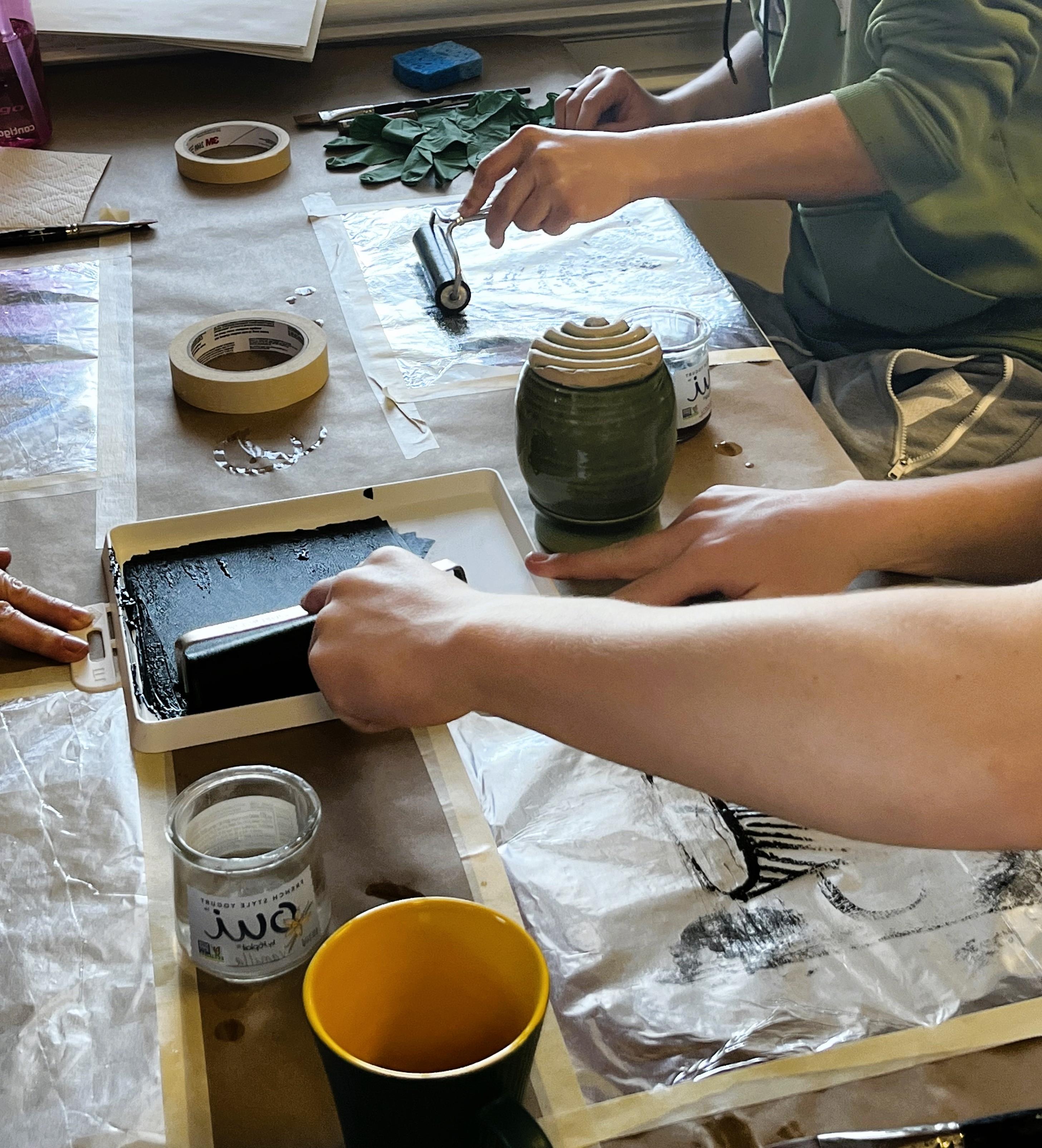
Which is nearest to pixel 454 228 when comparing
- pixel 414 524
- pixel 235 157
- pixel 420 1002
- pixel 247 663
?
pixel 235 157

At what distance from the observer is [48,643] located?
0.79m

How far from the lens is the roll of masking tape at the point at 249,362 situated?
1050 millimetres

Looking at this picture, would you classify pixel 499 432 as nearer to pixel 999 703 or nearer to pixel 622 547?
pixel 622 547

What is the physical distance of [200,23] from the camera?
1.61 meters

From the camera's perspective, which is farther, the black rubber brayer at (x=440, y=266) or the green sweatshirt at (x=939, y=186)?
the black rubber brayer at (x=440, y=266)

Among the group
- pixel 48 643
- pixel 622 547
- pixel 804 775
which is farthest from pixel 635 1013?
pixel 48 643

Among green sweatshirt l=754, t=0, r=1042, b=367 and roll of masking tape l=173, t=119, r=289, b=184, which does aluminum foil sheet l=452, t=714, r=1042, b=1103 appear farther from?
roll of masking tape l=173, t=119, r=289, b=184

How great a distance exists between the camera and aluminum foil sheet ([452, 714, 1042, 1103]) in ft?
1.87

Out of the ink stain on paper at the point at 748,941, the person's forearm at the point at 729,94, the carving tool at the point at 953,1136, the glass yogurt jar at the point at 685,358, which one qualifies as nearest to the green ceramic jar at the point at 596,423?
the glass yogurt jar at the point at 685,358

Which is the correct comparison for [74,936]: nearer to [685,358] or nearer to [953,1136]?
Answer: [953,1136]

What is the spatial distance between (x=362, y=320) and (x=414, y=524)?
1.15ft

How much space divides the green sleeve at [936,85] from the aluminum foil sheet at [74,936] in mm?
856

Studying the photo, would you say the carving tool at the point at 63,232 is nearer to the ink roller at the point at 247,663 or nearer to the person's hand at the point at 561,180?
the person's hand at the point at 561,180

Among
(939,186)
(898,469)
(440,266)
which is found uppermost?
(939,186)
